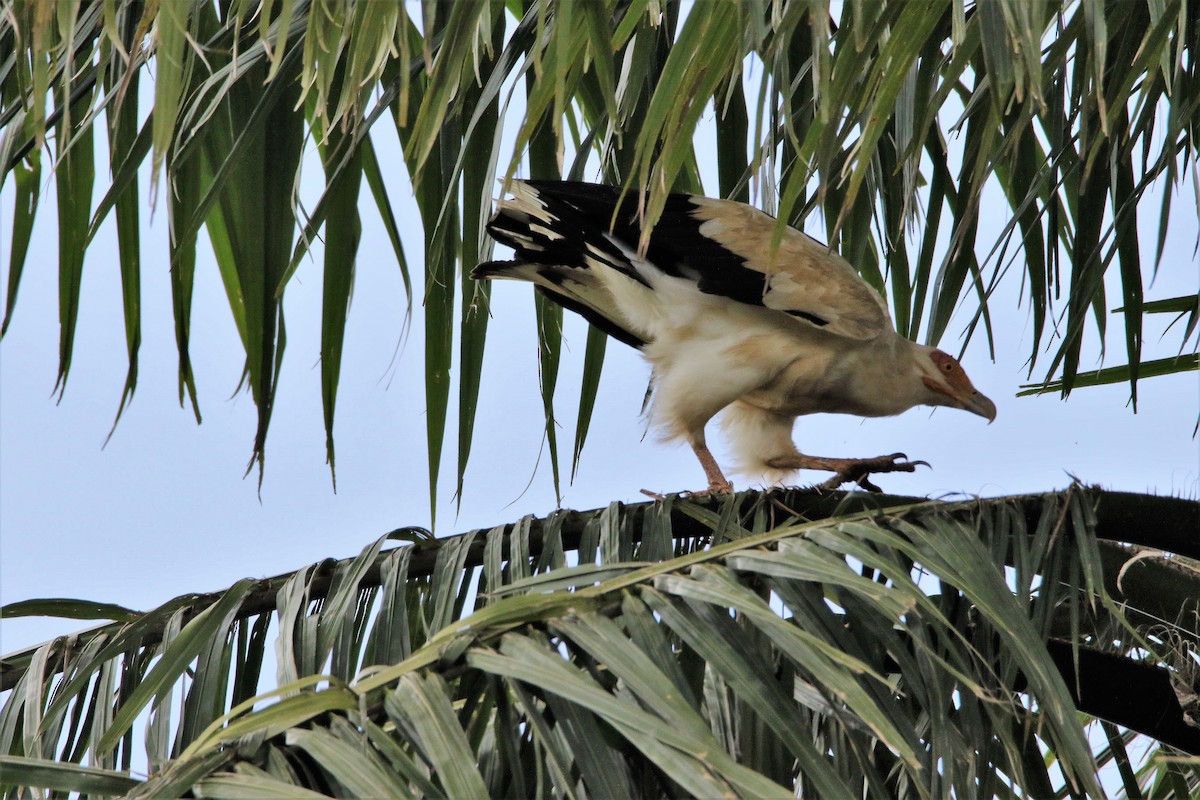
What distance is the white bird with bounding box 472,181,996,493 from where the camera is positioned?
360 centimetres

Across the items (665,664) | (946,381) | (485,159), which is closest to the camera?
(665,664)

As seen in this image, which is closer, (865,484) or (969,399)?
(865,484)

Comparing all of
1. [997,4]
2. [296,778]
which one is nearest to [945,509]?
[997,4]

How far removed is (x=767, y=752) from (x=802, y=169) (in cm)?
78

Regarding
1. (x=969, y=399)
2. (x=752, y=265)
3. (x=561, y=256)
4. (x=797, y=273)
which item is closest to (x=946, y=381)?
(x=969, y=399)

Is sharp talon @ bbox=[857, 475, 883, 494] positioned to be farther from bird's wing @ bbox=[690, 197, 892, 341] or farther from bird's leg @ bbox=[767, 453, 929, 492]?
bird's wing @ bbox=[690, 197, 892, 341]

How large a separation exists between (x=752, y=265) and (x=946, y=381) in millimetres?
774

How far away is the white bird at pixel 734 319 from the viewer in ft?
11.8

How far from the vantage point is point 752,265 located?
143 inches

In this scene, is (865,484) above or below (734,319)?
below

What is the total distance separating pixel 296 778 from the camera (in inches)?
54.7

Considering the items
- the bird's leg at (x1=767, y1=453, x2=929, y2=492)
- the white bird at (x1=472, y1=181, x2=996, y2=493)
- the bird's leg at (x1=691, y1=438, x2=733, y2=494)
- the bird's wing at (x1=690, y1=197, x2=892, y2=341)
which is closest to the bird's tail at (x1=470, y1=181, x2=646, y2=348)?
the white bird at (x1=472, y1=181, x2=996, y2=493)

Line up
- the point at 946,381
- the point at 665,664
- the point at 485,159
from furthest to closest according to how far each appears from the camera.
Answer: the point at 946,381
the point at 485,159
the point at 665,664

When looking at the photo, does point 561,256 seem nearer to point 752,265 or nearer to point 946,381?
point 752,265
